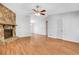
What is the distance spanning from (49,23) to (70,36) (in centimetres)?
67

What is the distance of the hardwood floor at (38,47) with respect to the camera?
2947 millimetres

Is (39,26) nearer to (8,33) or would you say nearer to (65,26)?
(65,26)

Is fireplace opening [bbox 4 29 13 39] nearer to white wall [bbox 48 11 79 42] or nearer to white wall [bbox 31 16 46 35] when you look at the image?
white wall [bbox 31 16 46 35]

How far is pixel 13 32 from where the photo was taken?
10.4ft

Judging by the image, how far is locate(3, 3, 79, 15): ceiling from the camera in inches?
117

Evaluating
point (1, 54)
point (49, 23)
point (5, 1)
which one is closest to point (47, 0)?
point (49, 23)

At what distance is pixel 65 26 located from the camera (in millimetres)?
3242

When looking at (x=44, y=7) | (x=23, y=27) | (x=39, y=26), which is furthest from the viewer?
(x=39, y=26)

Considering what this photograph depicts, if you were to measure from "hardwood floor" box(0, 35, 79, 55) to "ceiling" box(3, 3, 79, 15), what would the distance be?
2.30 ft

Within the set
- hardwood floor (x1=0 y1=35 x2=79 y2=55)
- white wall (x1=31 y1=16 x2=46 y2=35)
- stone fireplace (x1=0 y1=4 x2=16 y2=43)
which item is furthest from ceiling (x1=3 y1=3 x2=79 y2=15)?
hardwood floor (x1=0 y1=35 x2=79 y2=55)

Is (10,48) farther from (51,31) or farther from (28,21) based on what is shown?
(51,31)

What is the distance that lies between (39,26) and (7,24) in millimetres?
865

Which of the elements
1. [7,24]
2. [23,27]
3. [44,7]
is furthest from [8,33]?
[44,7]

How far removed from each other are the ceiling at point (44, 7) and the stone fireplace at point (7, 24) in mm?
132
